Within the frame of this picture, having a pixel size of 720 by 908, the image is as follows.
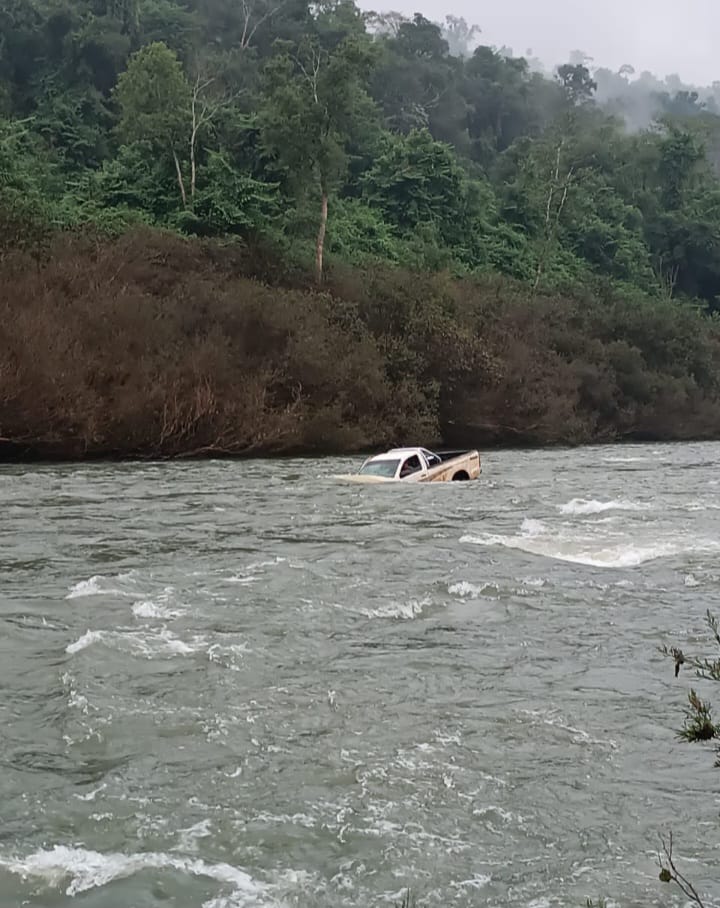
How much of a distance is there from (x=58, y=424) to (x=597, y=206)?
4942cm

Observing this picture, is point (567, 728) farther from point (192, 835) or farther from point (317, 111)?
point (317, 111)

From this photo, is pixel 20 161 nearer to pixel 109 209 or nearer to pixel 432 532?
pixel 109 209

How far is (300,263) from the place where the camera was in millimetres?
42031

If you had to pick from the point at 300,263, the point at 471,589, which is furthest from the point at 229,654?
the point at 300,263

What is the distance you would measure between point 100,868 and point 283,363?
2937 centimetres

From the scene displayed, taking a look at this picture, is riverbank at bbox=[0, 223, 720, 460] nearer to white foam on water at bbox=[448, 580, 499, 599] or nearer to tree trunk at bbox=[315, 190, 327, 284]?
tree trunk at bbox=[315, 190, 327, 284]

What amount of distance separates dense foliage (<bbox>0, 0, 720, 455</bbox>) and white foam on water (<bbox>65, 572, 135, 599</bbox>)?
16.2 metres

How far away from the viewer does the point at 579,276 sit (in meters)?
59.5

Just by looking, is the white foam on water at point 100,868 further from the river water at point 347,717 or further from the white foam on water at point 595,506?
the white foam on water at point 595,506

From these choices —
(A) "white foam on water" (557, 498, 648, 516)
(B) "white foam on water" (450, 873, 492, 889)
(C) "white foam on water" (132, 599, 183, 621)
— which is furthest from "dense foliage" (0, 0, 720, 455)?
(B) "white foam on water" (450, 873, 492, 889)

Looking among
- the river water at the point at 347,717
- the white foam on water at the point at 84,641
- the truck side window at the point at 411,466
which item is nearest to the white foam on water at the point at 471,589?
the river water at the point at 347,717

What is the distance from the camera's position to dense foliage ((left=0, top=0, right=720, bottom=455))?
3133cm

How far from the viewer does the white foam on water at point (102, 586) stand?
1131 centimetres

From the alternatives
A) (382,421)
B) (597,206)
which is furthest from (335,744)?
(597,206)
